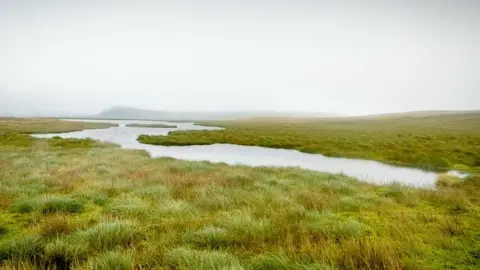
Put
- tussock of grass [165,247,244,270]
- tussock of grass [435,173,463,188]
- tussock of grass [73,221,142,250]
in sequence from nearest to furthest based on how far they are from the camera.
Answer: tussock of grass [165,247,244,270], tussock of grass [73,221,142,250], tussock of grass [435,173,463,188]

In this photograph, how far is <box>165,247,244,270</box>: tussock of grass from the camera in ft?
12.3

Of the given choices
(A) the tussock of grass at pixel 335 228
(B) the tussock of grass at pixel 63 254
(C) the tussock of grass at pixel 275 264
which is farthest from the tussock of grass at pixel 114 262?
(A) the tussock of grass at pixel 335 228

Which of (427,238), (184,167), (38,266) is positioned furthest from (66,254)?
(184,167)

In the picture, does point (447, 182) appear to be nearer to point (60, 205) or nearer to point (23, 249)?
point (60, 205)

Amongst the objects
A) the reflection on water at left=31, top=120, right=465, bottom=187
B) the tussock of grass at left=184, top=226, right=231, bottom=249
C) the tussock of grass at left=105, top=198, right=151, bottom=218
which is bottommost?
the reflection on water at left=31, top=120, right=465, bottom=187

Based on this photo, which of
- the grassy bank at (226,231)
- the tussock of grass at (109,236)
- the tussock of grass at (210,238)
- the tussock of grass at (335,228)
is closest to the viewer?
the grassy bank at (226,231)

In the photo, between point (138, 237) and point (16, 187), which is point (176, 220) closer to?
point (138, 237)

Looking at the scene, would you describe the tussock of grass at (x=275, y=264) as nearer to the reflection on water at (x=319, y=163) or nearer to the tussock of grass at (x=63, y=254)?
the tussock of grass at (x=63, y=254)

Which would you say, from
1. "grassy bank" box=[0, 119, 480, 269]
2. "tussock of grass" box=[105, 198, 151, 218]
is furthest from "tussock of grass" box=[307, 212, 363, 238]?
"tussock of grass" box=[105, 198, 151, 218]

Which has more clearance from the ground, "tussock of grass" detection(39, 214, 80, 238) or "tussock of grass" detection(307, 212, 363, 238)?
"tussock of grass" detection(39, 214, 80, 238)

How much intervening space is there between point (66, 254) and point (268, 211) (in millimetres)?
3966

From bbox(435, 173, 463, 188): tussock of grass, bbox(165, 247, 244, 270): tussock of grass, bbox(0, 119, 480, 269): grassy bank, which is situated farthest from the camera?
bbox(435, 173, 463, 188): tussock of grass

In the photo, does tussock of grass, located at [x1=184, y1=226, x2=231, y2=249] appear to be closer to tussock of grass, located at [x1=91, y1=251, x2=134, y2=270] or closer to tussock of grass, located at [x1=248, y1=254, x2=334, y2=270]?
A: tussock of grass, located at [x1=248, y1=254, x2=334, y2=270]

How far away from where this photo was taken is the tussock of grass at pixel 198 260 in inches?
147
